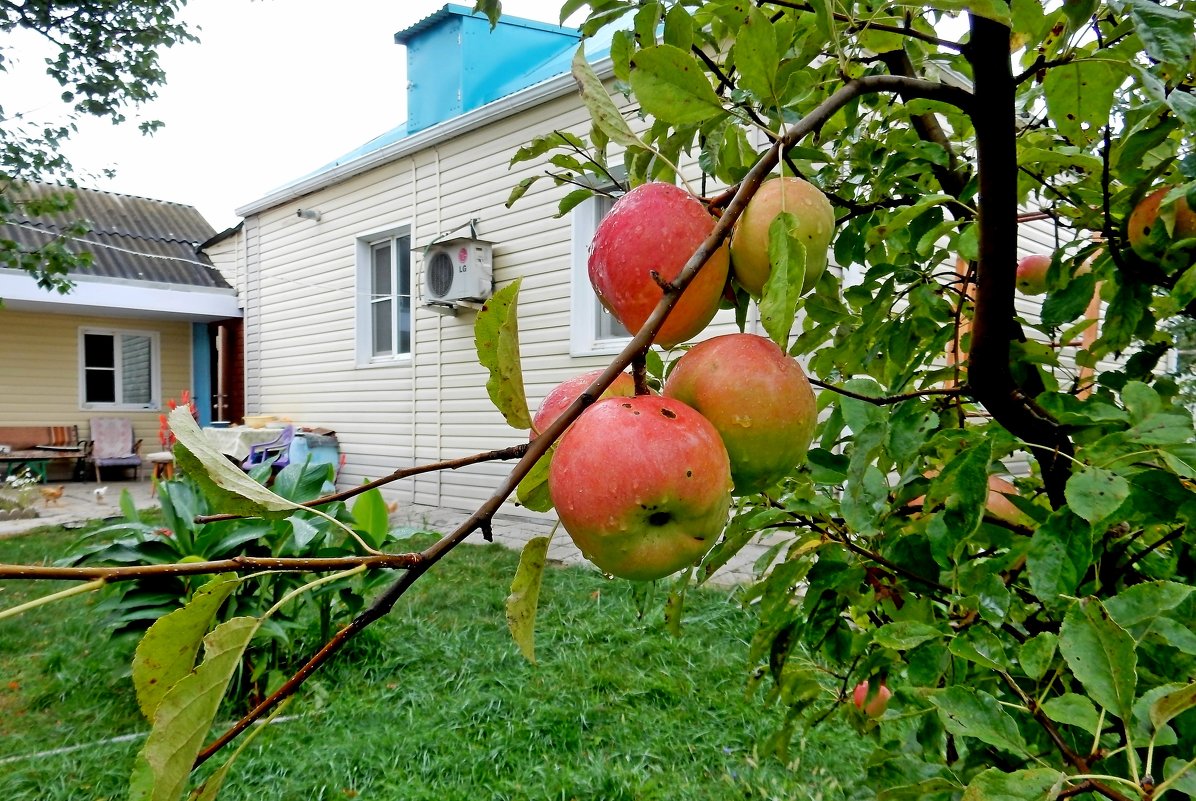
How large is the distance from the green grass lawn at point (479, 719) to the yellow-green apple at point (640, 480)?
1996mm

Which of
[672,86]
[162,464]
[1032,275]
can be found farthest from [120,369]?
[672,86]

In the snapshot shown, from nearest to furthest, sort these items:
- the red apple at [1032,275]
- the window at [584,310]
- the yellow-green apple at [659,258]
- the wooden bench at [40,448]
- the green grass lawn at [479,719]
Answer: the yellow-green apple at [659,258] → the red apple at [1032,275] → the green grass lawn at [479,719] → the window at [584,310] → the wooden bench at [40,448]

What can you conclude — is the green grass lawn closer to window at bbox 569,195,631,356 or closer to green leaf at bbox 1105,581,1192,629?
green leaf at bbox 1105,581,1192,629

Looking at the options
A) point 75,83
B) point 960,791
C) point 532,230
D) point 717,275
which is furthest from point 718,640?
point 75,83

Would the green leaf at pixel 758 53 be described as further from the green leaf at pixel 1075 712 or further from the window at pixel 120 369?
the window at pixel 120 369

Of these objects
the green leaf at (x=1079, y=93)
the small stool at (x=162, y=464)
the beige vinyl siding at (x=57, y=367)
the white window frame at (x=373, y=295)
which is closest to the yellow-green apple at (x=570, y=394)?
the green leaf at (x=1079, y=93)

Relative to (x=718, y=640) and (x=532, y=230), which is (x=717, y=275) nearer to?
(x=718, y=640)

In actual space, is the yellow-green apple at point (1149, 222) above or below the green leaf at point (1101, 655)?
above

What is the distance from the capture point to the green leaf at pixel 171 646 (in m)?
0.53

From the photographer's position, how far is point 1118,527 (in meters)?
1.06

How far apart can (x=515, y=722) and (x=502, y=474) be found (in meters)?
4.37

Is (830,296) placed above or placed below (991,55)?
below

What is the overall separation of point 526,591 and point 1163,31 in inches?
30.6

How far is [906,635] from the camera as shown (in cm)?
86
